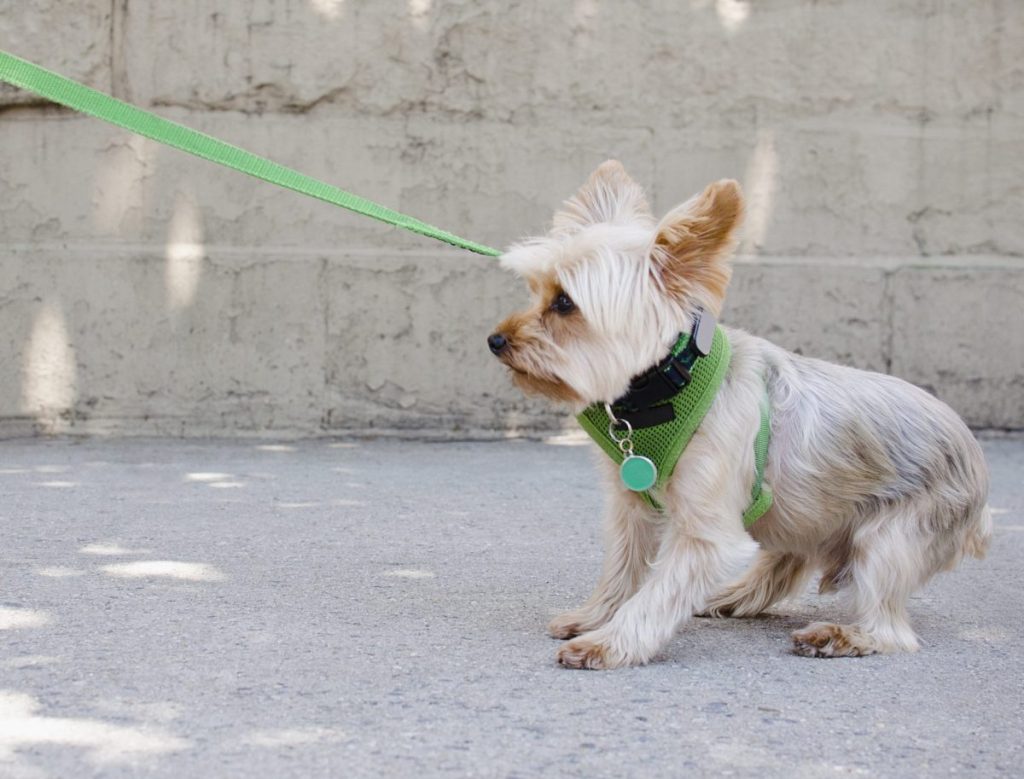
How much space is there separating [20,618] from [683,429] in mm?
2043

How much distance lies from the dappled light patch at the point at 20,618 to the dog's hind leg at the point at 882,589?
7.39ft

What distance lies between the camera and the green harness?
12.5 ft

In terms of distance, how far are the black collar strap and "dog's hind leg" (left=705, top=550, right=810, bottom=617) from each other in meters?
0.92

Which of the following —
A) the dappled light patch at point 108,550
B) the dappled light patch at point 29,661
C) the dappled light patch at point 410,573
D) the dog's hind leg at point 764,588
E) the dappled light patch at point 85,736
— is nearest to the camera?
the dappled light patch at point 85,736

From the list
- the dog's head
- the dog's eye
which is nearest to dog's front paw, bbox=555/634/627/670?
the dog's head

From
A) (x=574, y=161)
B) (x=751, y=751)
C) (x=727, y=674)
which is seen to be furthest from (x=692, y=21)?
(x=751, y=751)

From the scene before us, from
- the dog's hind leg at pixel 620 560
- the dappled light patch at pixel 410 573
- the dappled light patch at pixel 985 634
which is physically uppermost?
the dog's hind leg at pixel 620 560

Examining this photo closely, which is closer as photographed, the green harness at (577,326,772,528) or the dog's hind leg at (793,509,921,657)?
the green harness at (577,326,772,528)

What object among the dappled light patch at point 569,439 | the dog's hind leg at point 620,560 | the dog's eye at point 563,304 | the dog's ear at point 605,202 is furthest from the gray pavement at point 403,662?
the dappled light patch at point 569,439

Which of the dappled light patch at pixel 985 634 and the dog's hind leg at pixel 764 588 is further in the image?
the dog's hind leg at pixel 764 588

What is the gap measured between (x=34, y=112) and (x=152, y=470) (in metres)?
2.48

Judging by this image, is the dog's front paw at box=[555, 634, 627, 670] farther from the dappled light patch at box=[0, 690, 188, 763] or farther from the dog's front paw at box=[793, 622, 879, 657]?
the dappled light patch at box=[0, 690, 188, 763]

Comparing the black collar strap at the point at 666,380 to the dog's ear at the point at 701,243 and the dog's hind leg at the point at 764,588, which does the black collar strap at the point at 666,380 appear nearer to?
the dog's ear at the point at 701,243

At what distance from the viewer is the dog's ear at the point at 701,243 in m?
A: 3.70
